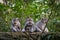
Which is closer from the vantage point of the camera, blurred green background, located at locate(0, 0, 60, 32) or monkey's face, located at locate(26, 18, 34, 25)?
blurred green background, located at locate(0, 0, 60, 32)

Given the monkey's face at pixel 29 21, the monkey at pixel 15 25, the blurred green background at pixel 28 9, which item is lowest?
the monkey at pixel 15 25

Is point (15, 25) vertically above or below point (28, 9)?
below

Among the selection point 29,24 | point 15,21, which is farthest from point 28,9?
point 15,21

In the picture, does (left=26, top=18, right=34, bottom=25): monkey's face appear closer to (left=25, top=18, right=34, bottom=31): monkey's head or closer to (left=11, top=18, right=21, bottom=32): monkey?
(left=25, top=18, right=34, bottom=31): monkey's head

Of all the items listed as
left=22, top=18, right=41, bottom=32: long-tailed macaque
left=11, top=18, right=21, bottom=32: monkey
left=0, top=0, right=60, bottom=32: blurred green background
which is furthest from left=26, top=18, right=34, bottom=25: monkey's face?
left=0, top=0, right=60, bottom=32: blurred green background

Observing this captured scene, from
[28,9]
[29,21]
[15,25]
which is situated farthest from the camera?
[15,25]

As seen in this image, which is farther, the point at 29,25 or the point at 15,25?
the point at 15,25

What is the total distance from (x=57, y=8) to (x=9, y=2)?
1301 millimetres

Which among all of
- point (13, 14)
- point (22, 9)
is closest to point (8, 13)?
point (13, 14)

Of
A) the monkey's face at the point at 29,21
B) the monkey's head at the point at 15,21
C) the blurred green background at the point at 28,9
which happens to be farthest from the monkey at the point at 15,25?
the blurred green background at the point at 28,9

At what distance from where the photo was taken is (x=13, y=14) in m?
4.06

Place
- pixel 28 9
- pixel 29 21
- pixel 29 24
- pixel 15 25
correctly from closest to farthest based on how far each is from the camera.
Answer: pixel 28 9, pixel 29 24, pixel 29 21, pixel 15 25

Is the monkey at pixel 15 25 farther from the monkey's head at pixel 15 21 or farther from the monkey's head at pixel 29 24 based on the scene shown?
the monkey's head at pixel 29 24

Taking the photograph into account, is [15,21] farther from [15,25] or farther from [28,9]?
[28,9]
